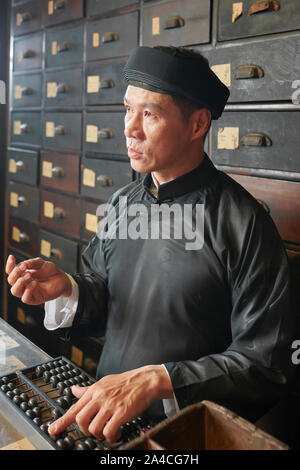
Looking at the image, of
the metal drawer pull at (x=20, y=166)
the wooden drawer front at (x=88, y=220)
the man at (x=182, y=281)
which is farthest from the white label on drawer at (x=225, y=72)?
the metal drawer pull at (x=20, y=166)

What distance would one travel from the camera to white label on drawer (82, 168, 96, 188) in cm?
251

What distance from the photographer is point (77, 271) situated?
2670 millimetres

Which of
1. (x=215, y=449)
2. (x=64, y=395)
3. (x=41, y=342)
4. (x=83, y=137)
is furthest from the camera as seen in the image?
(x=41, y=342)

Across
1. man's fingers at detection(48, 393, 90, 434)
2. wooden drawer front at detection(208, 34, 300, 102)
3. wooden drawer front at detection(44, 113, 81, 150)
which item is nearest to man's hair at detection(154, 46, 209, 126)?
wooden drawer front at detection(208, 34, 300, 102)

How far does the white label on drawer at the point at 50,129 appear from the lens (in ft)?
9.39

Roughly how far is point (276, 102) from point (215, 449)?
4.04 feet

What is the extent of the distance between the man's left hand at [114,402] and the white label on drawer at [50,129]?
2.16 metres

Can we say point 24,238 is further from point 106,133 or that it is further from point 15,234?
point 106,133

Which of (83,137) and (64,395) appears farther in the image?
(83,137)

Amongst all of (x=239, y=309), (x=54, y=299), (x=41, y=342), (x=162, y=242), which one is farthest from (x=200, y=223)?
(x=41, y=342)

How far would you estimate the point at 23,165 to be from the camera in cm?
322

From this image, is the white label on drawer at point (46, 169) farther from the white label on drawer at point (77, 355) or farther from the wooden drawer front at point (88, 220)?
the white label on drawer at point (77, 355)

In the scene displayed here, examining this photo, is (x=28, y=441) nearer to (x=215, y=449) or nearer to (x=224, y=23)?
(x=215, y=449)

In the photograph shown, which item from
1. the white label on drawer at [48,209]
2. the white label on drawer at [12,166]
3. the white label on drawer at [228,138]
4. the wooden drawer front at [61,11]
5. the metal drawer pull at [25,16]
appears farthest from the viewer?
the white label on drawer at [12,166]
